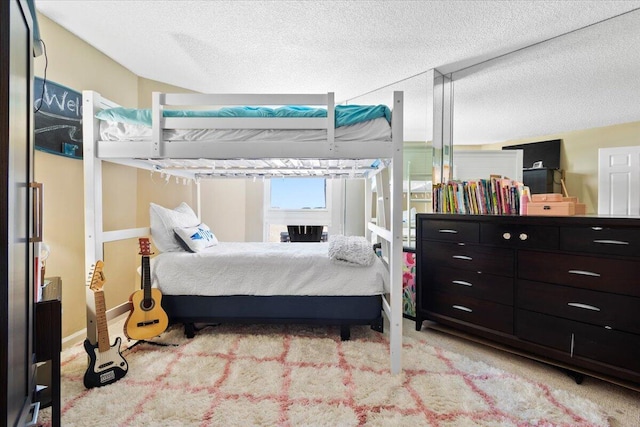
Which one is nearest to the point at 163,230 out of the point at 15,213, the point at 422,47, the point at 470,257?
the point at 15,213

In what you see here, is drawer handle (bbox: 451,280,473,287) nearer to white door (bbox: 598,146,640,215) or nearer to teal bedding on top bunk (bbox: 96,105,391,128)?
white door (bbox: 598,146,640,215)

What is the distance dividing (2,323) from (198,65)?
2473 mm

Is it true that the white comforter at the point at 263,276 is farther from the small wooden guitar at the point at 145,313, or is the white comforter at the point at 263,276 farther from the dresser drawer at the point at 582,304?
the dresser drawer at the point at 582,304

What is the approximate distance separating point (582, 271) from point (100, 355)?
276 centimetres

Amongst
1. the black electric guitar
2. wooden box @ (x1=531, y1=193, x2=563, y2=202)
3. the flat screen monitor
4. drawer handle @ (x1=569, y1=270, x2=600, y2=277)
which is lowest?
the black electric guitar

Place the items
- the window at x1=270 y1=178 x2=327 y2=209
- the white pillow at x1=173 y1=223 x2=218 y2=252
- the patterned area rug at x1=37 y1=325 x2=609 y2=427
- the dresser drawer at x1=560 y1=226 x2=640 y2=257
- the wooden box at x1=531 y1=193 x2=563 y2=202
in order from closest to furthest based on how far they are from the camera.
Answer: the patterned area rug at x1=37 y1=325 x2=609 y2=427 → the dresser drawer at x1=560 y1=226 x2=640 y2=257 → the wooden box at x1=531 y1=193 x2=563 y2=202 → the white pillow at x1=173 y1=223 x2=218 y2=252 → the window at x1=270 y1=178 x2=327 y2=209

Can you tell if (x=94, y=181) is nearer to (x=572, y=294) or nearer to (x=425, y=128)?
(x=425, y=128)

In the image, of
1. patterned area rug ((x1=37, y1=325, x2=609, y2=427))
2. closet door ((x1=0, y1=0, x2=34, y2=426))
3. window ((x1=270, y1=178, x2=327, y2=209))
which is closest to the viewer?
closet door ((x1=0, y1=0, x2=34, y2=426))

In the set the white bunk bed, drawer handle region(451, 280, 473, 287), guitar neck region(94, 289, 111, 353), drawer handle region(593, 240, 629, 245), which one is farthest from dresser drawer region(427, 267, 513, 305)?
guitar neck region(94, 289, 111, 353)

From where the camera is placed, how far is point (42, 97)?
77.6 inches

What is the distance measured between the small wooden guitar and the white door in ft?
9.88

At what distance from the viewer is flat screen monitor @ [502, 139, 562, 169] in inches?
83.3

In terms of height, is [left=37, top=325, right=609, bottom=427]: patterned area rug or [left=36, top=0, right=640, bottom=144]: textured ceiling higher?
[left=36, top=0, right=640, bottom=144]: textured ceiling

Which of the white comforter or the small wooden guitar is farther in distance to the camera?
the white comforter
